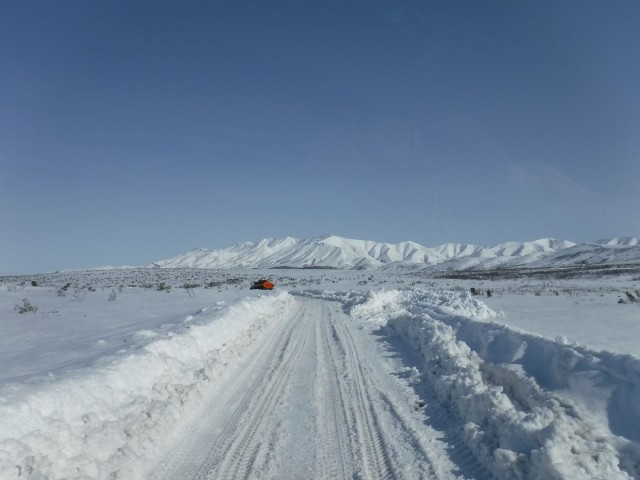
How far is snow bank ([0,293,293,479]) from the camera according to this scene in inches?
182

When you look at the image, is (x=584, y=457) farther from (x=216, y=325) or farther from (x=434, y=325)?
(x=216, y=325)

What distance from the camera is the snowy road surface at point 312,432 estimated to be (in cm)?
512

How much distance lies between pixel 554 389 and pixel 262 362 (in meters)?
6.45

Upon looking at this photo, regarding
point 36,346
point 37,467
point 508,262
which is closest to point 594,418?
point 37,467

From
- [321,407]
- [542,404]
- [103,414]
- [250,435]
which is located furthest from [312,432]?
[542,404]

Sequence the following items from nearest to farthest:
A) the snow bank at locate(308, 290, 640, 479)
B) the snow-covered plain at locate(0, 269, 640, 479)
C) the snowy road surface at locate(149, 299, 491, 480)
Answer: the snow bank at locate(308, 290, 640, 479), the snow-covered plain at locate(0, 269, 640, 479), the snowy road surface at locate(149, 299, 491, 480)

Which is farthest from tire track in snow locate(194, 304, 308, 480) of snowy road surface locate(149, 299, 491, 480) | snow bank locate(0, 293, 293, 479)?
snow bank locate(0, 293, 293, 479)

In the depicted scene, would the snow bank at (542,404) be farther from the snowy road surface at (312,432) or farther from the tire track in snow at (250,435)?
the tire track in snow at (250,435)

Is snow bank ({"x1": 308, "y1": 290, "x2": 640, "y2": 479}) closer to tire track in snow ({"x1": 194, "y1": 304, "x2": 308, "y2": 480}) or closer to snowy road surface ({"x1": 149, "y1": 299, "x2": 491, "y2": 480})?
snowy road surface ({"x1": 149, "y1": 299, "x2": 491, "y2": 480})

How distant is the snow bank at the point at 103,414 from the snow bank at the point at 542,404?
13.7ft

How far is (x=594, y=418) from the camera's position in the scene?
5812 millimetres

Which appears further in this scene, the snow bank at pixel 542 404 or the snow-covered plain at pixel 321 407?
the snow-covered plain at pixel 321 407

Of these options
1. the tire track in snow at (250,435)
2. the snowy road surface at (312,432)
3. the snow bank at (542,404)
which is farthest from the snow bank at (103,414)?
the snow bank at (542,404)

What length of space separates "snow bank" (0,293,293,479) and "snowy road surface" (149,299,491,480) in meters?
0.39
